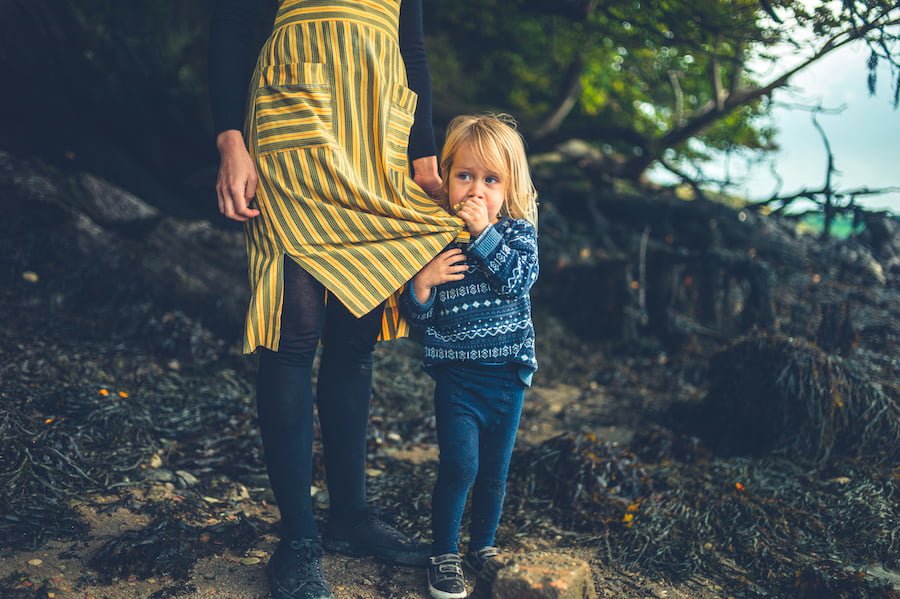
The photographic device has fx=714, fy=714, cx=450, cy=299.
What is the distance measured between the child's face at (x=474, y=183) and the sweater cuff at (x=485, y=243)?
0.50 feet

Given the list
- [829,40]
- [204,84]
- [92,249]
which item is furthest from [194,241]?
[829,40]

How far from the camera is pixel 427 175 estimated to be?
2641 mm

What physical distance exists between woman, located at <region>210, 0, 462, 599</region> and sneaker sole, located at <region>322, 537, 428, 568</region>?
31 centimetres

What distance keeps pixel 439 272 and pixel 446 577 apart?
103 cm

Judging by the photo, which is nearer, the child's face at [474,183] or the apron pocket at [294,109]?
the apron pocket at [294,109]

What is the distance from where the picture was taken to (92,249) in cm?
478

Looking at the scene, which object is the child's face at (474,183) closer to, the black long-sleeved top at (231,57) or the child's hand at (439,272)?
the child's hand at (439,272)

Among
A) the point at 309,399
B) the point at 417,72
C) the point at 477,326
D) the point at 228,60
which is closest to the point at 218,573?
the point at 309,399

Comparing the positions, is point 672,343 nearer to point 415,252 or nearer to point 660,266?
point 660,266

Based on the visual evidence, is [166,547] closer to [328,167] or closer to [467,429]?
[467,429]

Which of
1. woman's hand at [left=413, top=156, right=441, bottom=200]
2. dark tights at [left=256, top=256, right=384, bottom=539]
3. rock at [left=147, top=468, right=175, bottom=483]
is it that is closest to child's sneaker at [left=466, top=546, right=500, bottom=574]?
dark tights at [left=256, top=256, right=384, bottom=539]

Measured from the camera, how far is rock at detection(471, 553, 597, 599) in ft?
6.91

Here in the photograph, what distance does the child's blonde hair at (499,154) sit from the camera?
8.13ft

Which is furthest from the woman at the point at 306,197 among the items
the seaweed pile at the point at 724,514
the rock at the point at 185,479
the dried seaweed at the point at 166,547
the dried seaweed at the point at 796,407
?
the dried seaweed at the point at 796,407
